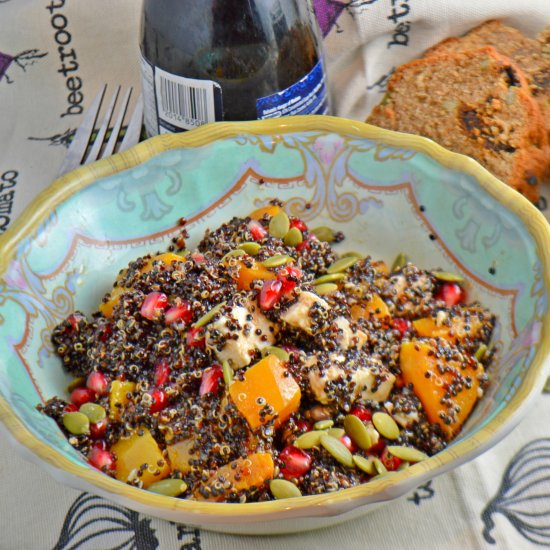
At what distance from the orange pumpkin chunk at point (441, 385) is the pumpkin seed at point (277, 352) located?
0.97ft

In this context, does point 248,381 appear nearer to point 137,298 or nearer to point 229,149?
point 137,298

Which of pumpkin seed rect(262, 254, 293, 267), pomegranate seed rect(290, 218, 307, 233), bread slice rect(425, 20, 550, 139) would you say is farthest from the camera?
bread slice rect(425, 20, 550, 139)

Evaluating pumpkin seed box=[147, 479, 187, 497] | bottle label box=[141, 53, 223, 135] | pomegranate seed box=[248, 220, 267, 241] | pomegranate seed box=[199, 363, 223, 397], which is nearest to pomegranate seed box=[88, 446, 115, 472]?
pumpkin seed box=[147, 479, 187, 497]

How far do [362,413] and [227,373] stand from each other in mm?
311

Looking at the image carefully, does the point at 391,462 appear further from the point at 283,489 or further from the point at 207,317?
the point at 207,317

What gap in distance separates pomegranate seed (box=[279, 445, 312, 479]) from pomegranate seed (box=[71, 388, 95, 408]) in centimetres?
46

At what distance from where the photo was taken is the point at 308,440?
5.35 feet

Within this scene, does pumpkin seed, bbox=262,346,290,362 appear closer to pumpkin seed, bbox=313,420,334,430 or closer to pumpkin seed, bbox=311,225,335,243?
pumpkin seed, bbox=313,420,334,430

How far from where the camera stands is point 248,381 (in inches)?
64.5

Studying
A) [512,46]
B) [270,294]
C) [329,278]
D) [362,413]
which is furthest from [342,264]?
[512,46]

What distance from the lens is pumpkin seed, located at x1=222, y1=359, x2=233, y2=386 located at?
1.64 m

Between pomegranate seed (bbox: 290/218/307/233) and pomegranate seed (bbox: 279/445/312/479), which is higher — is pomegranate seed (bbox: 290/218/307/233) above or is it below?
above

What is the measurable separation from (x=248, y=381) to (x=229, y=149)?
0.80m

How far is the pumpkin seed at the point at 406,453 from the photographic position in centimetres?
165
